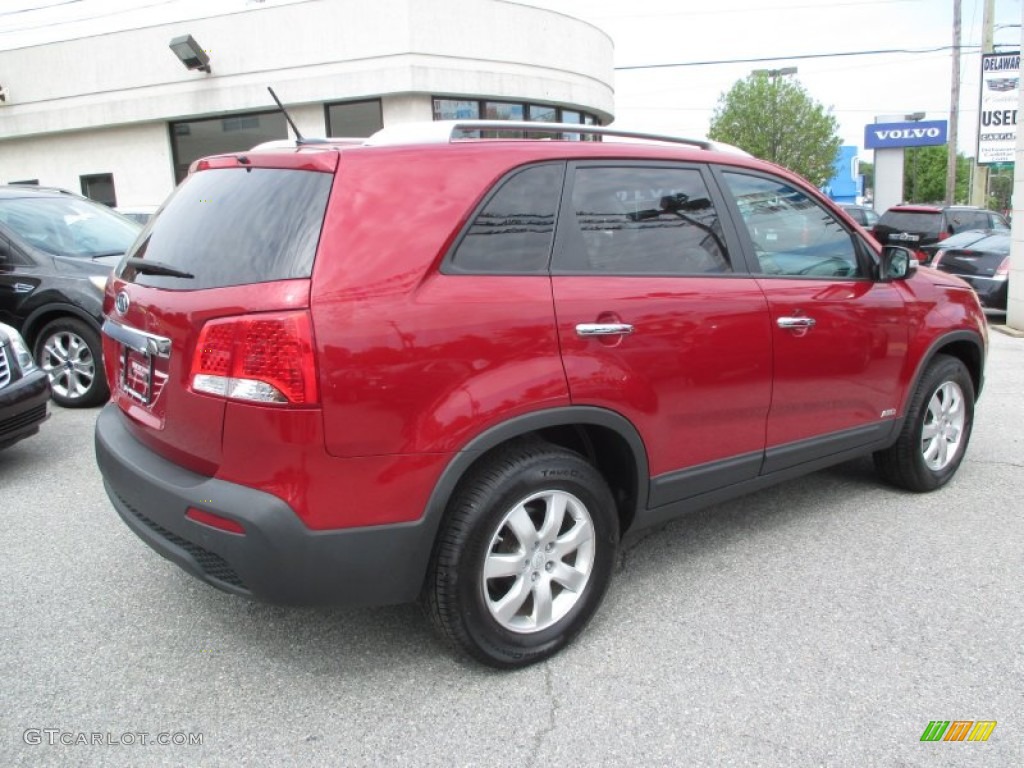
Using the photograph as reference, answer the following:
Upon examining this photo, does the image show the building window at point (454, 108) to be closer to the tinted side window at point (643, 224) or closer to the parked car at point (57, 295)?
the parked car at point (57, 295)

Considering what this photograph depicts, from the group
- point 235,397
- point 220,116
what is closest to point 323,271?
point 235,397

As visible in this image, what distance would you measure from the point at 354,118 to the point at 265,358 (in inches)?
668

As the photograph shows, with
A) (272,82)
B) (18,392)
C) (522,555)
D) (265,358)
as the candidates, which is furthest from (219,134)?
(522,555)

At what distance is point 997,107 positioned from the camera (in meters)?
19.5

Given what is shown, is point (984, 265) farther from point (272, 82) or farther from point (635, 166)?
point (272, 82)

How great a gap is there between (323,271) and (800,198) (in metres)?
2.43

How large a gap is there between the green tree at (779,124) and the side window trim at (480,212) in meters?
43.8

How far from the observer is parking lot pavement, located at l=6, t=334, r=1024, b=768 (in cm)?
243

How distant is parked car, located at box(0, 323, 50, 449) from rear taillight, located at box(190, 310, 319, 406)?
3154mm

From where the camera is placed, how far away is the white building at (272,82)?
17.3 meters

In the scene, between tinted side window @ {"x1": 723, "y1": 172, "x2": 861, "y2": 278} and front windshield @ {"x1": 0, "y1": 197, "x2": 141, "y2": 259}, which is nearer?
tinted side window @ {"x1": 723, "y1": 172, "x2": 861, "y2": 278}

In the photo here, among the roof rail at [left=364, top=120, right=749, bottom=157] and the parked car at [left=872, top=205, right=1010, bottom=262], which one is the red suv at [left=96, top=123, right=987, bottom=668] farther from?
the parked car at [left=872, top=205, right=1010, bottom=262]

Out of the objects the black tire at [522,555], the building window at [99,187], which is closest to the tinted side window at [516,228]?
the black tire at [522,555]

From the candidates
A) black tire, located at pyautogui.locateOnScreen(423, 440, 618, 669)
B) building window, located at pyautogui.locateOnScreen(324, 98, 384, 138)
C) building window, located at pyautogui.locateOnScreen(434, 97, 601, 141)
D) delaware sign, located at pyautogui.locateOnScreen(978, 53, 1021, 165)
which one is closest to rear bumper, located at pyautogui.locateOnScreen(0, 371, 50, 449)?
black tire, located at pyautogui.locateOnScreen(423, 440, 618, 669)
